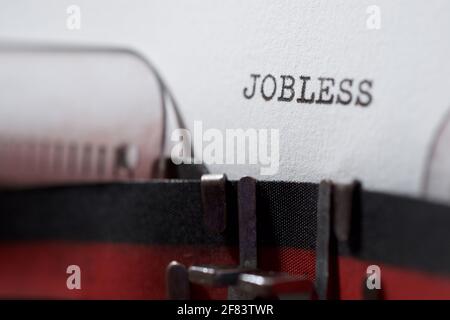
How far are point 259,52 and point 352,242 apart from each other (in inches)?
12.7

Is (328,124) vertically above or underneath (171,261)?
above

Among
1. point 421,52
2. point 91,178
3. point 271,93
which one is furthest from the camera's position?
point 91,178

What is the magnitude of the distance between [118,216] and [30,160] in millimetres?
206

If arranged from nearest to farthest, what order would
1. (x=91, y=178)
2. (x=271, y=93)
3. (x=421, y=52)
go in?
(x=421, y=52), (x=271, y=93), (x=91, y=178)

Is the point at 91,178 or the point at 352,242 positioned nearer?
the point at 352,242

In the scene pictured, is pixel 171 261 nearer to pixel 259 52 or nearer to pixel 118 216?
pixel 118 216

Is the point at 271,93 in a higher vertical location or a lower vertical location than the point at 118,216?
higher

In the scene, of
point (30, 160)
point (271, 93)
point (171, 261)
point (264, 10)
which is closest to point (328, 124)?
point (271, 93)

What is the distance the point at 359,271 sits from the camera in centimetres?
92

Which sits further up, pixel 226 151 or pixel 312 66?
pixel 312 66

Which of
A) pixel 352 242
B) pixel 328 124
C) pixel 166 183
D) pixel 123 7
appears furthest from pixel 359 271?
pixel 123 7
